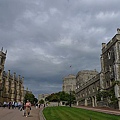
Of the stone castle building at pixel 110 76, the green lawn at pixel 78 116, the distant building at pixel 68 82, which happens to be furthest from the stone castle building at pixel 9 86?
the distant building at pixel 68 82

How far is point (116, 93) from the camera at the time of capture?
37.1 metres

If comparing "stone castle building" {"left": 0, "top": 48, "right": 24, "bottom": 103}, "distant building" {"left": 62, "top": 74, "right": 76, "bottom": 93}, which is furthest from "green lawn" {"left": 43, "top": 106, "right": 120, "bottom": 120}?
A: "distant building" {"left": 62, "top": 74, "right": 76, "bottom": 93}

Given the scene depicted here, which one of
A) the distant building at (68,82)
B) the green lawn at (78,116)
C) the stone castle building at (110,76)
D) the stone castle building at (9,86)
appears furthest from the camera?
the distant building at (68,82)

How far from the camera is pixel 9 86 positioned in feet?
257

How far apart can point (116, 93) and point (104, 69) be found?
11.2 m

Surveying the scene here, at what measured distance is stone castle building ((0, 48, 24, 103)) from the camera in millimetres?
68125

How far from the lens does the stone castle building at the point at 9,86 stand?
2682 inches

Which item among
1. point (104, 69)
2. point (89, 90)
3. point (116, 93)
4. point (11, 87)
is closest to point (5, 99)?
point (11, 87)

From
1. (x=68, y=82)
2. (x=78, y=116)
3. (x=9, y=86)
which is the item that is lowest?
(x=78, y=116)

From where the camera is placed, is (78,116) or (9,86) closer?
(78,116)

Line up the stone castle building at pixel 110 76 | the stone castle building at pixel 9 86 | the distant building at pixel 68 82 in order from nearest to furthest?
Answer: the stone castle building at pixel 110 76 → the stone castle building at pixel 9 86 → the distant building at pixel 68 82

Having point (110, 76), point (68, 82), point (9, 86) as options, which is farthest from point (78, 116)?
point (68, 82)

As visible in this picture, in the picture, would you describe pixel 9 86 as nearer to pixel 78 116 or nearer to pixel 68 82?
pixel 78 116

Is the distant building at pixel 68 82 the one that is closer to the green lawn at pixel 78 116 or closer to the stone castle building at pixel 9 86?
the stone castle building at pixel 9 86
